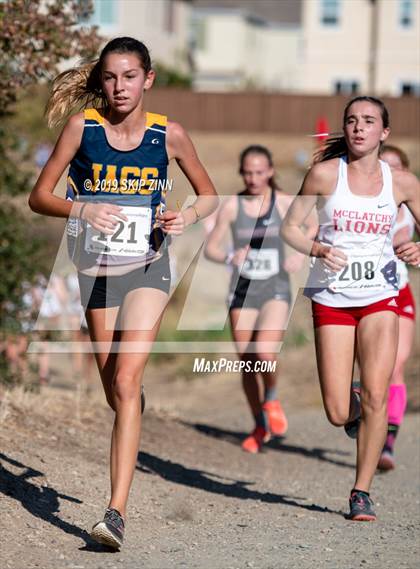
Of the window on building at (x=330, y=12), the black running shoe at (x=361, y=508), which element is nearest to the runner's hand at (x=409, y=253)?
the black running shoe at (x=361, y=508)

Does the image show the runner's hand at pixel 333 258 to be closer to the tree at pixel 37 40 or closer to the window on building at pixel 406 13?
the tree at pixel 37 40

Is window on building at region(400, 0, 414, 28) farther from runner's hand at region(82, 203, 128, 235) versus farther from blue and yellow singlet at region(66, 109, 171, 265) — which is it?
runner's hand at region(82, 203, 128, 235)

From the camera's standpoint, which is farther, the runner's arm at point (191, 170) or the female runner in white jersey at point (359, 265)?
the female runner in white jersey at point (359, 265)

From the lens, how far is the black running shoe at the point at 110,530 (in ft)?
18.1

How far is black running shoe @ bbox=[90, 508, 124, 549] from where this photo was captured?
551 centimetres

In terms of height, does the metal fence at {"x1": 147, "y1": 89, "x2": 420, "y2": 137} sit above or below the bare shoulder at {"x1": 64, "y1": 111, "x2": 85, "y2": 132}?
above

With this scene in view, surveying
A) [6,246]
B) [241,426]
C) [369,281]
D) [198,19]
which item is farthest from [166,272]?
[198,19]

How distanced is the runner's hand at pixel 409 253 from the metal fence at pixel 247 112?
40.3 meters

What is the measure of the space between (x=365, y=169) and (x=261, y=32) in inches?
2514

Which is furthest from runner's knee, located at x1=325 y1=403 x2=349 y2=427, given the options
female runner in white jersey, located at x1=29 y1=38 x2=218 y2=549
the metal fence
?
the metal fence

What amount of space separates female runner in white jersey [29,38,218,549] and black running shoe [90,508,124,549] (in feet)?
0.22

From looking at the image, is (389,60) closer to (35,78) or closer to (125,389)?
(35,78)

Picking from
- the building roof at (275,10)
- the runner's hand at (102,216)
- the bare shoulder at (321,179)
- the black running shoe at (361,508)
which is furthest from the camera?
the building roof at (275,10)

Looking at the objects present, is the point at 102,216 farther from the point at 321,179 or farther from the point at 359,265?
the point at 359,265
